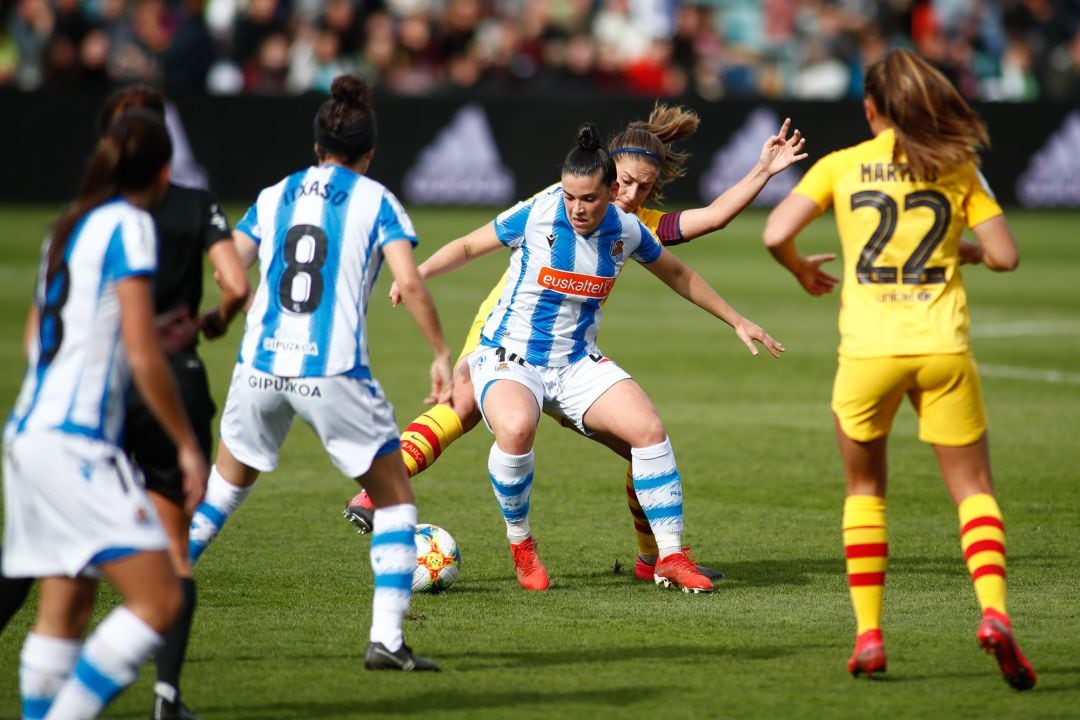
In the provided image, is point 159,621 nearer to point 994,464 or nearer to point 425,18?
point 994,464

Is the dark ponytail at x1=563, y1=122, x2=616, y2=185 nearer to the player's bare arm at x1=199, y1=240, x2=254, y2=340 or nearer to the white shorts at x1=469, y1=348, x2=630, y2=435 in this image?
the white shorts at x1=469, y1=348, x2=630, y2=435

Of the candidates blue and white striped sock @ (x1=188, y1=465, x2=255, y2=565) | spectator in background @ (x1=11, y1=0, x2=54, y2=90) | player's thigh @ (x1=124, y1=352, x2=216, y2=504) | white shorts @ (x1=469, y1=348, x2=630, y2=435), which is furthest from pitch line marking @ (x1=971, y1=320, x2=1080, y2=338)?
spectator in background @ (x1=11, y1=0, x2=54, y2=90)

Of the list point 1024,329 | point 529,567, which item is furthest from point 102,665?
point 1024,329

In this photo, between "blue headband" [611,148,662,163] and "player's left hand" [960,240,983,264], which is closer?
"player's left hand" [960,240,983,264]

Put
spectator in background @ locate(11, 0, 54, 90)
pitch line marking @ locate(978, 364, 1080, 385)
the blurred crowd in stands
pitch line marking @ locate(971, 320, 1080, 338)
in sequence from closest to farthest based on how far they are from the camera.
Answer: pitch line marking @ locate(978, 364, 1080, 385)
pitch line marking @ locate(971, 320, 1080, 338)
the blurred crowd in stands
spectator in background @ locate(11, 0, 54, 90)

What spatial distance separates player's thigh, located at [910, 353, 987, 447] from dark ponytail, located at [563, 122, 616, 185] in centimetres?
197

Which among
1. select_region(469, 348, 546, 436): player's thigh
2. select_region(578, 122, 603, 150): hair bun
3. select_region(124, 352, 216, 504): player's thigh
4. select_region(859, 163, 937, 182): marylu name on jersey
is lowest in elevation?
select_region(469, 348, 546, 436): player's thigh

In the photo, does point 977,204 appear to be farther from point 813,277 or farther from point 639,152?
point 639,152

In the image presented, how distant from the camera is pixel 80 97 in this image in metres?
24.4

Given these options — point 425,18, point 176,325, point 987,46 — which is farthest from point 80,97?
point 176,325

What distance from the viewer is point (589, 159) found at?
714 cm

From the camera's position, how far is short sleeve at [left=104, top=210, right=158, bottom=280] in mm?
4508

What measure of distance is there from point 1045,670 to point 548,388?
2639 mm

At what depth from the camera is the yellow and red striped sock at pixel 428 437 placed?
26.0 ft
